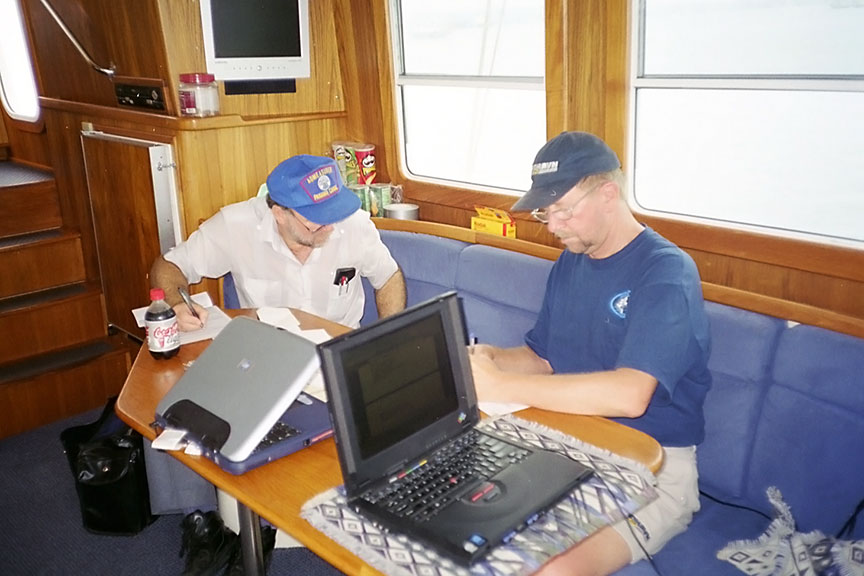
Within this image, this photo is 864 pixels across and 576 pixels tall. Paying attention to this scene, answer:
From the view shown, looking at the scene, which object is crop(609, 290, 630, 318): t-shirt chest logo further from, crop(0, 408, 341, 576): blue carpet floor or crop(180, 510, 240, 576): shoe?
crop(180, 510, 240, 576): shoe

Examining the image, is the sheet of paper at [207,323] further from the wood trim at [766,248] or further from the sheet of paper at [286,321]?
the wood trim at [766,248]

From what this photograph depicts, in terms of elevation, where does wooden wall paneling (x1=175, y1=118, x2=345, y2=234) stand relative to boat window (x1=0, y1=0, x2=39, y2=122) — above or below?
below

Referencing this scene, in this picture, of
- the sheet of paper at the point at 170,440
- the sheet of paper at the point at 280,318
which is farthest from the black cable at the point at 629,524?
the sheet of paper at the point at 280,318

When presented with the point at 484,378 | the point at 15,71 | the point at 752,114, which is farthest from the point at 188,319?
the point at 15,71

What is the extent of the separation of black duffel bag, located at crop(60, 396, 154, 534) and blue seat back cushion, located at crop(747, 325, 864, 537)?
7.22ft

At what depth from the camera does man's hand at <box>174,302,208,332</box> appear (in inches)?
97.4

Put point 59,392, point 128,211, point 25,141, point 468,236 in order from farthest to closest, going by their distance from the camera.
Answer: point 25,141 → point 59,392 → point 128,211 → point 468,236

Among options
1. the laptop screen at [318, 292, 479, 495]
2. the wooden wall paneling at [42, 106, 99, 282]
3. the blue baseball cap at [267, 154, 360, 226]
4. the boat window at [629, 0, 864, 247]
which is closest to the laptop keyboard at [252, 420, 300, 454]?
the laptop screen at [318, 292, 479, 495]

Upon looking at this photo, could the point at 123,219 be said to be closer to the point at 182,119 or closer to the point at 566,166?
the point at 182,119

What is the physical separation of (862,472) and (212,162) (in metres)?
2.85

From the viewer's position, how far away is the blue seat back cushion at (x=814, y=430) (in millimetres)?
2070

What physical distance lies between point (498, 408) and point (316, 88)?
247cm

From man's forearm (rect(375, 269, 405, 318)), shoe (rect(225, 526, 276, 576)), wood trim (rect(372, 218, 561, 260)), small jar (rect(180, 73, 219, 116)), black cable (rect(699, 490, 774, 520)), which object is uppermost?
small jar (rect(180, 73, 219, 116))

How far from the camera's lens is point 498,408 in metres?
1.93
